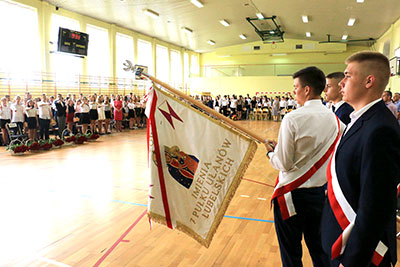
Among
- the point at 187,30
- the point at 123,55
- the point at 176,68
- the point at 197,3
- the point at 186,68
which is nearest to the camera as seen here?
the point at 197,3

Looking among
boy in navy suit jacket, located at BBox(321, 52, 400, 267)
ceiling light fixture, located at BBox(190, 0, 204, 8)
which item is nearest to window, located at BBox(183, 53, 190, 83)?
ceiling light fixture, located at BBox(190, 0, 204, 8)

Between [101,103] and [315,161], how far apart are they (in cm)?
1270

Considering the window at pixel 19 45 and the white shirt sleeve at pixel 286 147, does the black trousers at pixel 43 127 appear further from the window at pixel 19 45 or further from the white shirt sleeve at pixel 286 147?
the white shirt sleeve at pixel 286 147

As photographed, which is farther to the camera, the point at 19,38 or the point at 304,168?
the point at 19,38

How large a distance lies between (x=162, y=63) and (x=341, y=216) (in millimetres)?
23703

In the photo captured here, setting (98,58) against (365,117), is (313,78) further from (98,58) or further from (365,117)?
(98,58)

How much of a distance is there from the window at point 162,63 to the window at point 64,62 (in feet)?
27.1

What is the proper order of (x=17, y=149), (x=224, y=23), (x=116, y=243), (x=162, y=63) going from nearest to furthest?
(x=116, y=243), (x=17, y=149), (x=224, y=23), (x=162, y=63)

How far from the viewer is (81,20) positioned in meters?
15.8

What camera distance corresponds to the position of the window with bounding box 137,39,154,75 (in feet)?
69.2

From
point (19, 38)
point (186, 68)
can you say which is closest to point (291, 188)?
point (19, 38)

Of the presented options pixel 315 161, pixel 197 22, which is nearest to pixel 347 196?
pixel 315 161

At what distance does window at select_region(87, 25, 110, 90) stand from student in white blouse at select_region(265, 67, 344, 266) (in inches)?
614

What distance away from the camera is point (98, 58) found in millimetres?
17312
